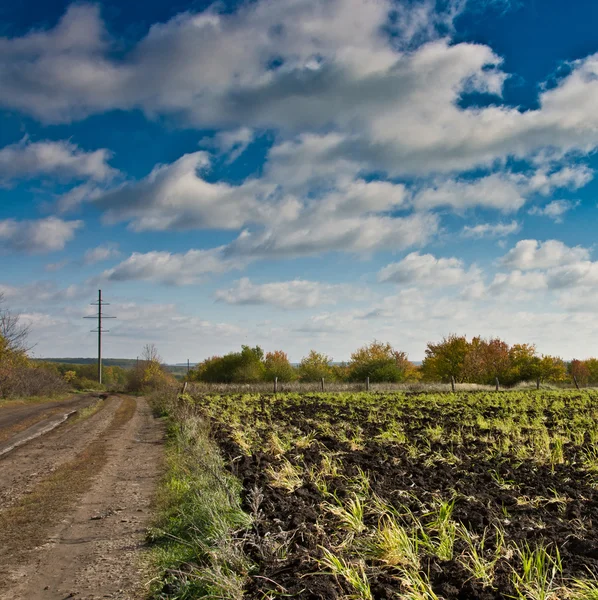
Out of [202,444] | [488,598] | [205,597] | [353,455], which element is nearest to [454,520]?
[488,598]

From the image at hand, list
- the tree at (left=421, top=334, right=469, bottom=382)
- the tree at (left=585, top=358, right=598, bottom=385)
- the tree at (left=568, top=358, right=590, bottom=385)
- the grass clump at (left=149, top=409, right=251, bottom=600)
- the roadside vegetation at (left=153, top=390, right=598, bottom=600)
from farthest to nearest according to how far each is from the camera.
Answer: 1. the tree at (left=568, top=358, right=590, bottom=385)
2. the tree at (left=585, top=358, right=598, bottom=385)
3. the tree at (left=421, top=334, right=469, bottom=382)
4. the grass clump at (left=149, top=409, right=251, bottom=600)
5. the roadside vegetation at (left=153, top=390, right=598, bottom=600)

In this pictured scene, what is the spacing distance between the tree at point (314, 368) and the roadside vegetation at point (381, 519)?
54.6 m

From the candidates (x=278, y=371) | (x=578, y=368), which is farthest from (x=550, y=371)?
(x=578, y=368)

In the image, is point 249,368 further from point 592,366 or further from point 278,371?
point 592,366

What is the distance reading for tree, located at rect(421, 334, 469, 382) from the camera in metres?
60.7

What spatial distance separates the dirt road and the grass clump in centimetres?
30

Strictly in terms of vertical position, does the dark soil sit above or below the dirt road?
above

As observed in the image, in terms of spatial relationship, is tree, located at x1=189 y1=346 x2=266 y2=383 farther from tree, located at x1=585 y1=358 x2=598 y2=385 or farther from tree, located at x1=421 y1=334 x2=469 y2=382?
tree, located at x1=585 y1=358 x2=598 y2=385

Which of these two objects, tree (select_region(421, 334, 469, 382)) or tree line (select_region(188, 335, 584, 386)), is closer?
tree line (select_region(188, 335, 584, 386))

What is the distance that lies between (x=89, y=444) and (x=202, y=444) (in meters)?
5.59

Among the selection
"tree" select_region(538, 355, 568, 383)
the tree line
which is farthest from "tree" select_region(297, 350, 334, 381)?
"tree" select_region(538, 355, 568, 383)

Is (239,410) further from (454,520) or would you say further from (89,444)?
(454,520)

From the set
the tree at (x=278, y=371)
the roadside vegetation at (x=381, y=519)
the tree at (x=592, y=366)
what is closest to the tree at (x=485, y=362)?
the tree at (x=278, y=371)

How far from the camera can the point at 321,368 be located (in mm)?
76125
